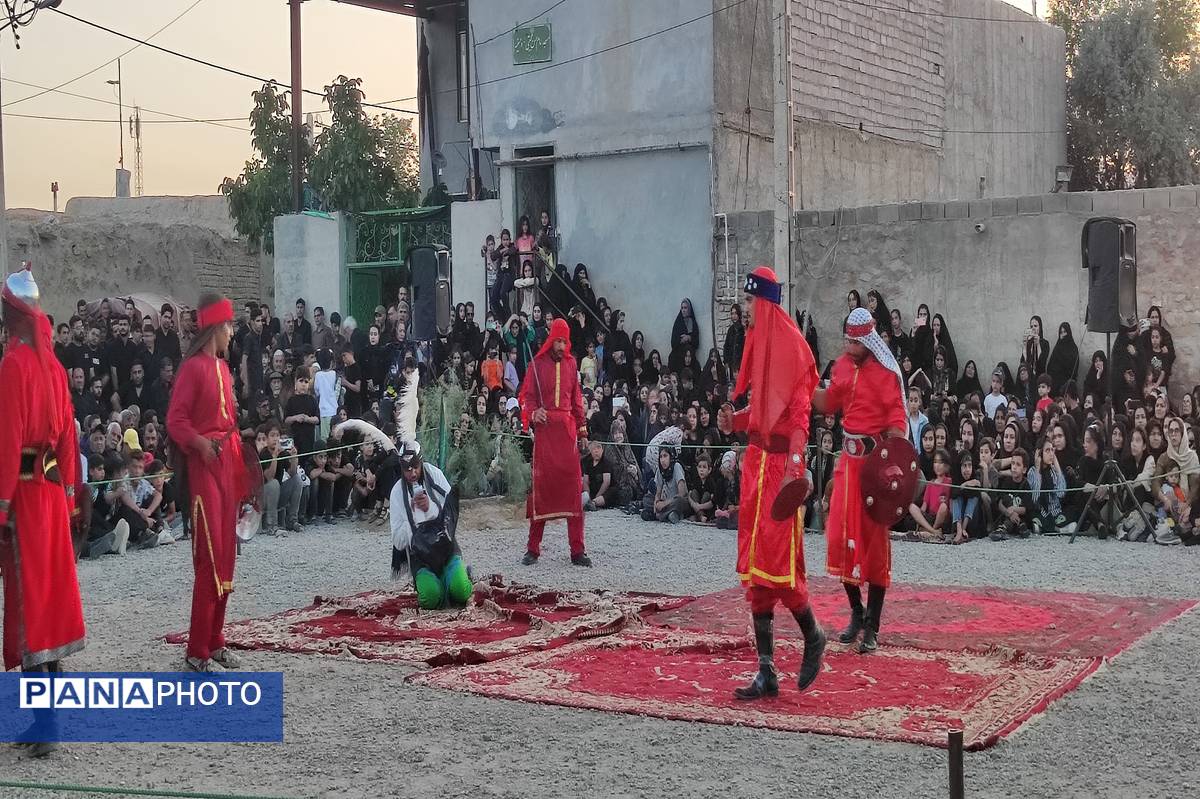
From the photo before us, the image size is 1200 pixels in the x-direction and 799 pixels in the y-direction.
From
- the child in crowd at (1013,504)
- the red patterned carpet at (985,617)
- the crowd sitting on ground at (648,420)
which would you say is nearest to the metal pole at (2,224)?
the crowd sitting on ground at (648,420)

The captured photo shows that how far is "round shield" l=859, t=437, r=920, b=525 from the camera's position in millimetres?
7430

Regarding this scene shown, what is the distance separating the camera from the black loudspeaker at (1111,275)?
13609 mm

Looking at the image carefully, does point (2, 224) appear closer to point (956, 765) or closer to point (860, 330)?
point (860, 330)

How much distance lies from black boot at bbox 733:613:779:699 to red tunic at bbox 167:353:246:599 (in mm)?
2631

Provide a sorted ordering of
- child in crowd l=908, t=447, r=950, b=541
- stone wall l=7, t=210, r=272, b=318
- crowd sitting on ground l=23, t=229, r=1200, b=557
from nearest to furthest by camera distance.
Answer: crowd sitting on ground l=23, t=229, r=1200, b=557
child in crowd l=908, t=447, r=950, b=541
stone wall l=7, t=210, r=272, b=318

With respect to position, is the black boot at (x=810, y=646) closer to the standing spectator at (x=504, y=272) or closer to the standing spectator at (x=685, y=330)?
the standing spectator at (x=685, y=330)

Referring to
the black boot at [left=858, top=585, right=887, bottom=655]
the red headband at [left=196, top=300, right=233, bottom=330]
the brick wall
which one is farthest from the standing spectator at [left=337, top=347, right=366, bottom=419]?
the black boot at [left=858, top=585, right=887, bottom=655]

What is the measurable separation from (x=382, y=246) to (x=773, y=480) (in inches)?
728

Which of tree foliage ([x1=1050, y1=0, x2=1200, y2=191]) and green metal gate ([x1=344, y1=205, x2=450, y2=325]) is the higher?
tree foliage ([x1=1050, y1=0, x2=1200, y2=191])

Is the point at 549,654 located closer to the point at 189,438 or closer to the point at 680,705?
the point at 680,705

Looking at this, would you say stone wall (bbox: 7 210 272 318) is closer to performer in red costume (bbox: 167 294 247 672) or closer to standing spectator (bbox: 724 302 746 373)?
standing spectator (bbox: 724 302 746 373)

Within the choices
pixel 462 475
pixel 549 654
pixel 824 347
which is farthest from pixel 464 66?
pixel 549 654

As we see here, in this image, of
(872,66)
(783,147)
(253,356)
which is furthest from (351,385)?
(872,66)

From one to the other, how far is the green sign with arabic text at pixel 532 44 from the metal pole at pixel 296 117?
4.79m
